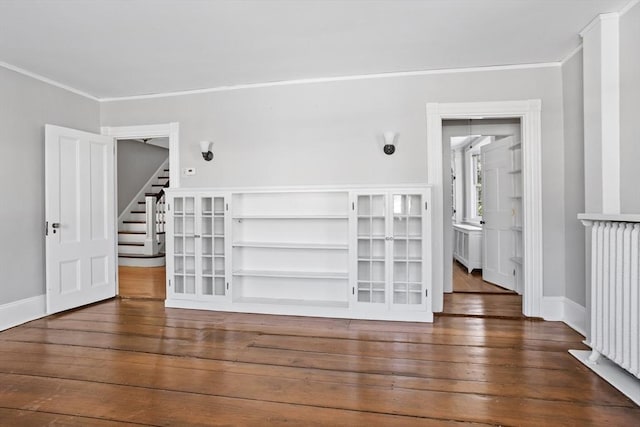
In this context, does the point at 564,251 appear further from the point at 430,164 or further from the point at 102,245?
the point at 102,245

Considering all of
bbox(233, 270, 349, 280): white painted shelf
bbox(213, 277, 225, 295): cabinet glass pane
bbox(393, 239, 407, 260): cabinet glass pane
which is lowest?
bbox(213, 277, 225, 295): cabinet glass pane

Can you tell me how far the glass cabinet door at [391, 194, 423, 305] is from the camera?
137 inches

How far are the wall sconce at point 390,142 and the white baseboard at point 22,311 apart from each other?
A: 3850 mm

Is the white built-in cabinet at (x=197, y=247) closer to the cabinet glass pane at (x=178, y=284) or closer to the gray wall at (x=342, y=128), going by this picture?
the cabinet glass pane at (x=178, y=284)

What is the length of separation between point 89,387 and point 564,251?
403cm

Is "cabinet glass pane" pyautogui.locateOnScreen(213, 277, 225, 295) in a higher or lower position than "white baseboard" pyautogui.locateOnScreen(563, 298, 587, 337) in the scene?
higher

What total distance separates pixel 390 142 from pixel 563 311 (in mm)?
2328

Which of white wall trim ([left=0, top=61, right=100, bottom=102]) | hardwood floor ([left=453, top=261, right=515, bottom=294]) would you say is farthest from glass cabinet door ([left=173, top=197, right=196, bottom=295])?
hardwood floor ([left=453, top=261, right=515, bottom=294])

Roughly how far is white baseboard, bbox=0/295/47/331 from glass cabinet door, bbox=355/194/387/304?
10.6ft

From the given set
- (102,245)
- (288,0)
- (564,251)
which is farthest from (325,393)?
(102,245)

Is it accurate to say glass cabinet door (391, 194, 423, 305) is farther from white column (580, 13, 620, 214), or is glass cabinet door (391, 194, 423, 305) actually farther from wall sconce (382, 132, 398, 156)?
white column (580, 13, 620, 214)

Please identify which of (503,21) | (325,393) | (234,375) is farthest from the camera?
(503,21)

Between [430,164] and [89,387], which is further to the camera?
[430,164]

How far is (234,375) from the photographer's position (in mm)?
2336
